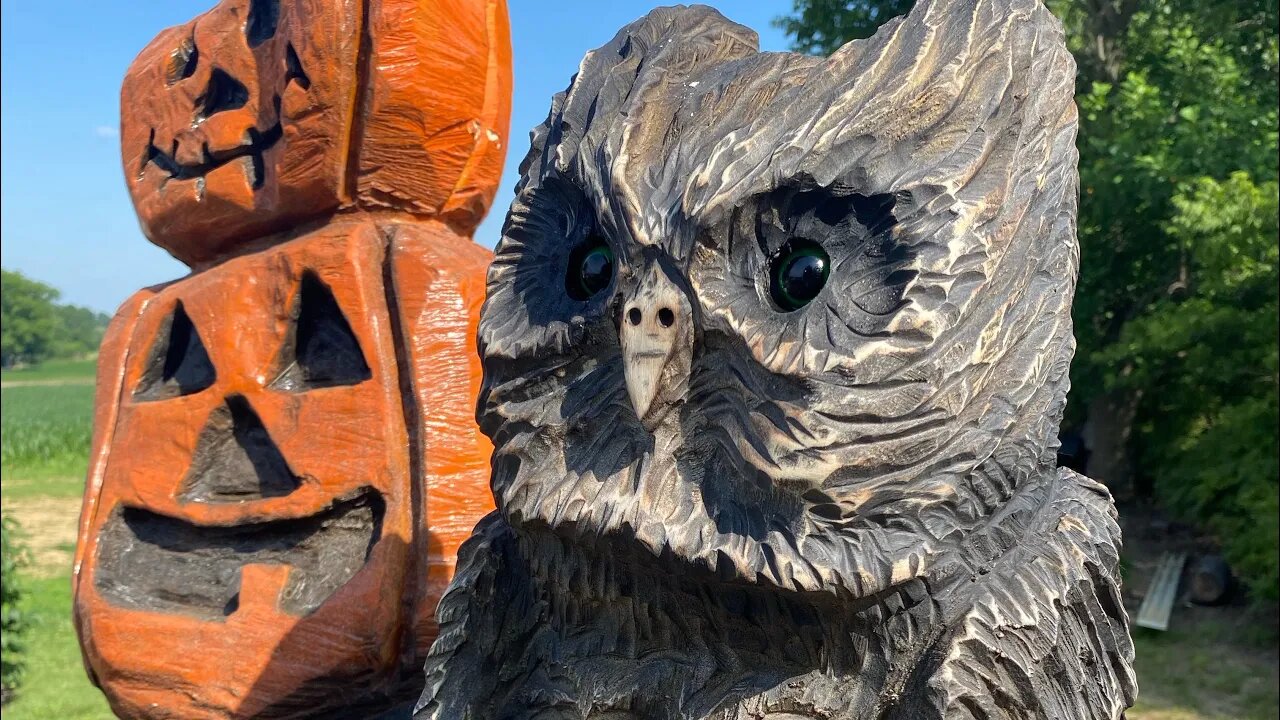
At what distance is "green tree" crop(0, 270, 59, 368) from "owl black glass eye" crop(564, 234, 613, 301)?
184 ft

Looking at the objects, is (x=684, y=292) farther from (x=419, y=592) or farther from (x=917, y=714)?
(x=419, y=592)

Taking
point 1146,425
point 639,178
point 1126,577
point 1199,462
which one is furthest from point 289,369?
point 1146,425

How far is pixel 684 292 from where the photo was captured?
40.8 inches

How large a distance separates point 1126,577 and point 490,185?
5.88 meters

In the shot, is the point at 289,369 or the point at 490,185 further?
the point at 490,185

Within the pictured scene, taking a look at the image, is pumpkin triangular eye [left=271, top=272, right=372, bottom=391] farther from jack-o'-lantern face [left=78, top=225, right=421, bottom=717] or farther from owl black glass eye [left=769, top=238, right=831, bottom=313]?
owl black glass eye [left=769, top=238, right=831, bottom=313]

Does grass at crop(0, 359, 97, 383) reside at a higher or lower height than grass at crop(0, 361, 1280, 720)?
higher

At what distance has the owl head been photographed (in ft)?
3.21

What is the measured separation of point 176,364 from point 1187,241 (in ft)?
17.1

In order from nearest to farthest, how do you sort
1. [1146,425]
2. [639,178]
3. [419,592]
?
1. [639,178]
2. [419,592]
3. [1146,425]

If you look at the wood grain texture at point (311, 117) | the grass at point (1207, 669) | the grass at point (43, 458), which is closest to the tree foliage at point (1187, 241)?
the grass at point (1207, 669)

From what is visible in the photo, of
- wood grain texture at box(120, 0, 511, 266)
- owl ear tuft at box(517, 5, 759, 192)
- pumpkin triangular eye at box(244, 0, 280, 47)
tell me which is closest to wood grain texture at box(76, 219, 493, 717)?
wood grain texture at box(120, 0, 511, 266)

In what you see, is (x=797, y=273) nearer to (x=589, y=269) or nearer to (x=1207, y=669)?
(x=589, y=269)

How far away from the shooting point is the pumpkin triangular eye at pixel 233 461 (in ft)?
7.14
